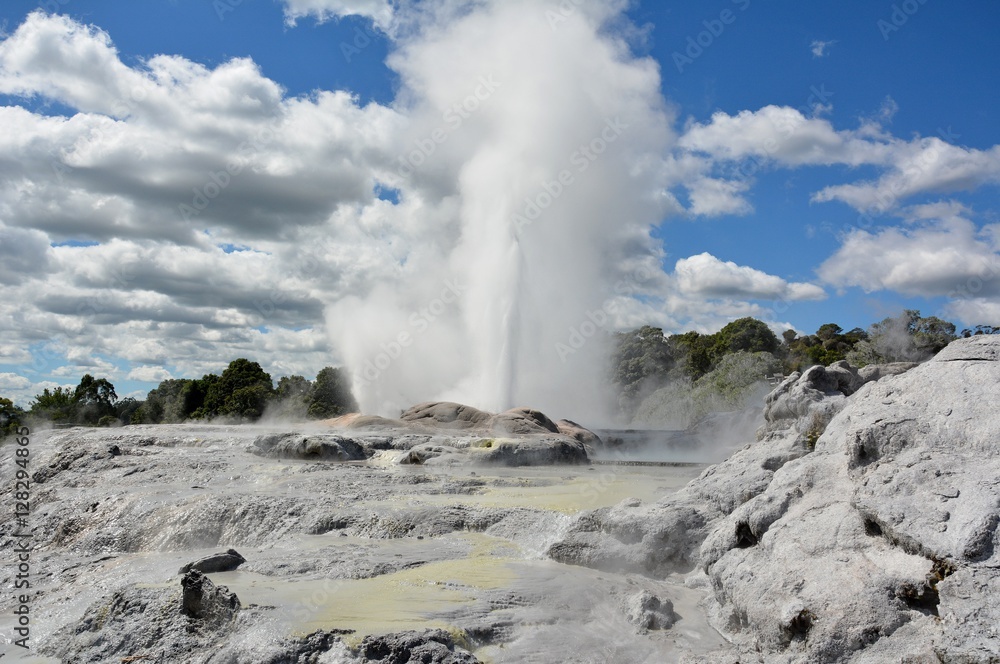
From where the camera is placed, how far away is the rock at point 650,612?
5145mm

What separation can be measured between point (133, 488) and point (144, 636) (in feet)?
23.8

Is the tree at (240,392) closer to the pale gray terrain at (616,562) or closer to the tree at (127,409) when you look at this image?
the tree at (127,409)

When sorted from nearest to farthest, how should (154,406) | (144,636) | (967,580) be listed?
1. (967,580)
2. (144,636)
3. (154,406)

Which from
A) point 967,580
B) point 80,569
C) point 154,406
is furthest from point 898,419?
point 154,406

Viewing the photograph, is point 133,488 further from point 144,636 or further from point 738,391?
point 738,391

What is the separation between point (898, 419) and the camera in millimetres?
4801

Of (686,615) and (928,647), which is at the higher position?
(928,647)

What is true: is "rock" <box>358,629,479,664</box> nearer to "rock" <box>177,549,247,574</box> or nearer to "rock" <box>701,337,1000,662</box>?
"rock" <box>701,337,1000,662</box>

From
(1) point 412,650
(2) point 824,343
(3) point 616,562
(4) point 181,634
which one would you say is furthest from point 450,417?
(2) point 824,343

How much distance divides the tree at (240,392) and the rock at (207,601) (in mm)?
43930

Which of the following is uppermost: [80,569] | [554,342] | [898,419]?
[554,342]

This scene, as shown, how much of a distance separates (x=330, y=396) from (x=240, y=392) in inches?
254

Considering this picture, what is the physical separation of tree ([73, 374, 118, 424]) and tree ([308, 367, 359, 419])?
16.9 meters

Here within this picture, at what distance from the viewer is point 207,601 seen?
5.21m
